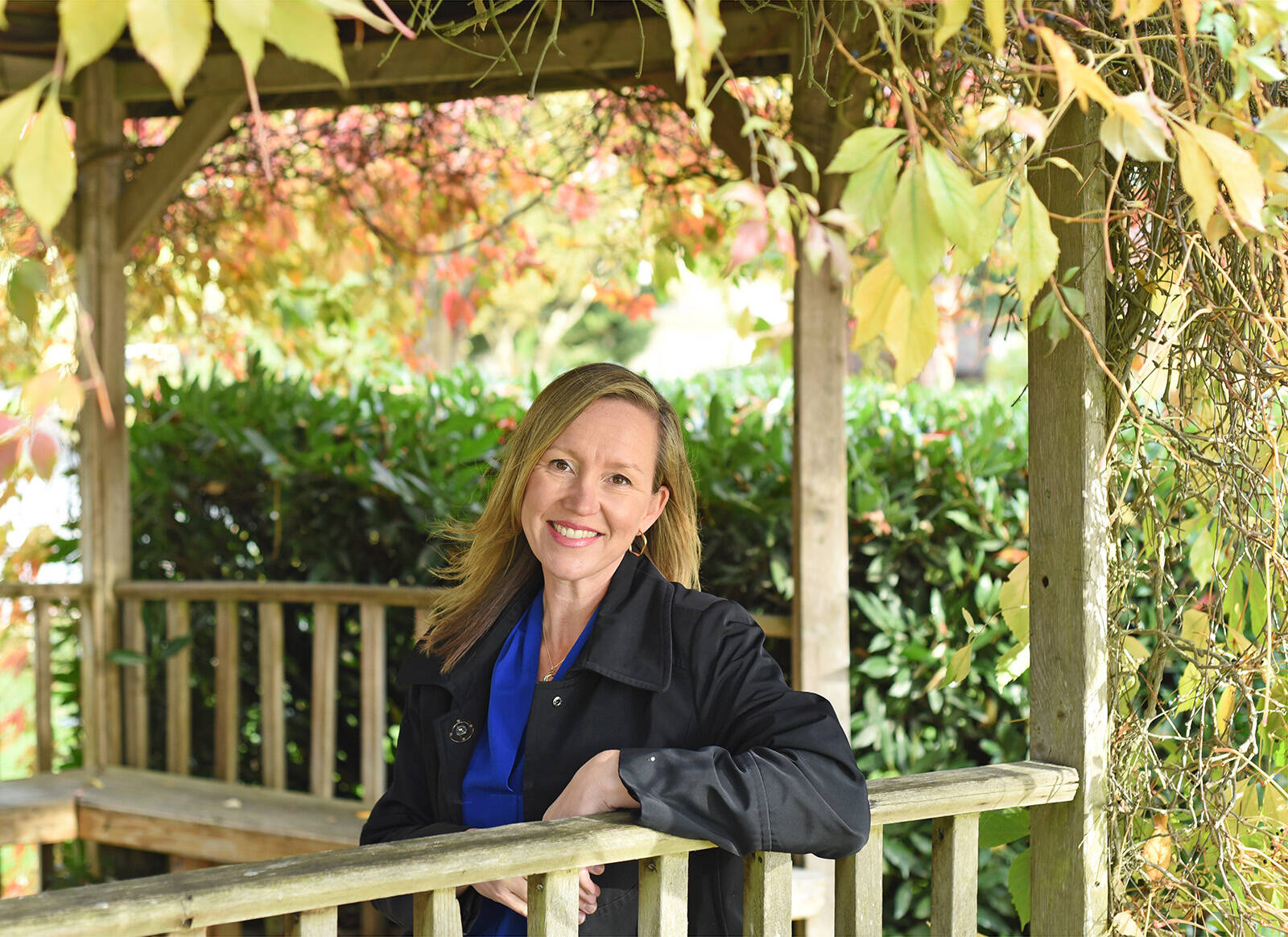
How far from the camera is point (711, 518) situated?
145 inches

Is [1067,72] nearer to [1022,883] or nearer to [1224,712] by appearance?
[1224,712]

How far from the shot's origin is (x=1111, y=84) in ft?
5.41

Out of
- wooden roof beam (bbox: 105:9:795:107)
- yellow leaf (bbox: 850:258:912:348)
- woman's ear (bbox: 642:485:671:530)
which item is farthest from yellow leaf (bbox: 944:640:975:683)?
wooden roof beam (bbox: 105:9:795:107)

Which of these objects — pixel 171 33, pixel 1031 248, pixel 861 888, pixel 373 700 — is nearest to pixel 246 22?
pixel 171 33

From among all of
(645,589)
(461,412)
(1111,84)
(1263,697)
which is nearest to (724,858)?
(645,589)

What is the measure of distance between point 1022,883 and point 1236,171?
1.17 metres

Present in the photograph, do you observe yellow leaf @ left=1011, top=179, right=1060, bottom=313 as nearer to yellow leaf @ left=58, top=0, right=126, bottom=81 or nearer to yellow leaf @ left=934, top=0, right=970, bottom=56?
yellow leaf @ left=934, top=0, right=970, bottom=56

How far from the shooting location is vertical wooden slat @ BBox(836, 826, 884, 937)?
1619 mm

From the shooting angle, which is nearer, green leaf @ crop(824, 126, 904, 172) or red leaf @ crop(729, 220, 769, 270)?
green leaf @ crop(824, 126, 904, 172)

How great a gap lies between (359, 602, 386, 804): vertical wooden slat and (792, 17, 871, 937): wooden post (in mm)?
1508

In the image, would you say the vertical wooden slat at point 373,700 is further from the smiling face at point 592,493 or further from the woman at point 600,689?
the smiling face at point 592,493

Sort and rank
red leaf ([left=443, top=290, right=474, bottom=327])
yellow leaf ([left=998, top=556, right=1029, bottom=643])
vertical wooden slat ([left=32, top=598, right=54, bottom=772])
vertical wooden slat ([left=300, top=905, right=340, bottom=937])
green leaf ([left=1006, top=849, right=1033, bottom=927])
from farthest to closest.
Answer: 1. red leaf ([left=443, top=290, right=474, bottom=327])
2. vertical wooden slat ([left=32, top=598, right=54, bottom=772])
3. yellow leaf ([left=998, top=556, right=1029, bottom=643])
4. green leaf ([left=1006, top=849, right=1033, bottom=927])
5. vertical wooden slat ([left=300, top=905, right=340, bottom=937])

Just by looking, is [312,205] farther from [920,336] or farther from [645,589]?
[920,336]

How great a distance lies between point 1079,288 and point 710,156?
10.0 ft
